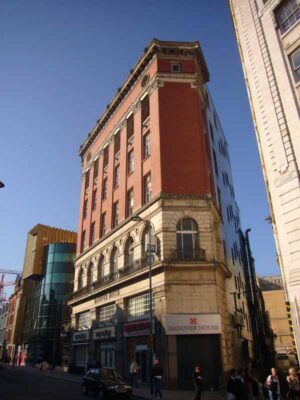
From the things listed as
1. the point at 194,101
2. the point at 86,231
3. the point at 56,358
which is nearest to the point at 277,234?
the point at 194,101

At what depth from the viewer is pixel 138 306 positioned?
27625 mm

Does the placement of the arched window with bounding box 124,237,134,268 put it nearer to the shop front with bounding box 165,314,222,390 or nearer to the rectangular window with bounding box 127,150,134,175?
the rectangular window with bounding box 127,150,134,175

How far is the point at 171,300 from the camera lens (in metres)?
23.9

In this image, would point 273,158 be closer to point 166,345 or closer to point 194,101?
point 166,345

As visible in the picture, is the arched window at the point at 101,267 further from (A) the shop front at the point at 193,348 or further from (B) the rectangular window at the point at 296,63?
(B) the rectangular window at the point at 296,63

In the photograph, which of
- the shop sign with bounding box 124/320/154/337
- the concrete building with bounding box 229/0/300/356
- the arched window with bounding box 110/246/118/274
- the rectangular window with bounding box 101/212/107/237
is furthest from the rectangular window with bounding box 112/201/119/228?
the concrete building with bounding box 229/0/300/356

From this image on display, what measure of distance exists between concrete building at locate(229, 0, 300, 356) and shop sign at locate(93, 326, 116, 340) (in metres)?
18.4

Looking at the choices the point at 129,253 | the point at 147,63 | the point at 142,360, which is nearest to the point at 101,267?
the point at 129,253

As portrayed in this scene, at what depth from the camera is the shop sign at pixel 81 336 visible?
115ft

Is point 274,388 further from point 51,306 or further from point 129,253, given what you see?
point 51,306

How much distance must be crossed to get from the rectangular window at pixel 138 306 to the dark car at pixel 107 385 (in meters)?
7.09

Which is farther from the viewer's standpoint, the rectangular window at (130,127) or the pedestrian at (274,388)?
the rectangular window at (130,127)

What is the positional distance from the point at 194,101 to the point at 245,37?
10421mm

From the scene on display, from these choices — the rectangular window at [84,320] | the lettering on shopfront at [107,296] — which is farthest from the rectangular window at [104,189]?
the rectangular window at [84,320]
